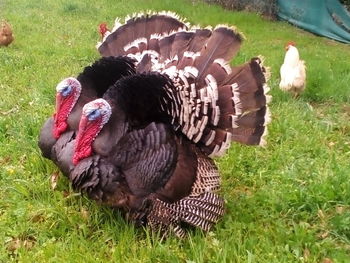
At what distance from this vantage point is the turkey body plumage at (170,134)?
324 cm

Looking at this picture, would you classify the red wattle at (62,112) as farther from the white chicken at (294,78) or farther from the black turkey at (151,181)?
the white chicken at (294,78)

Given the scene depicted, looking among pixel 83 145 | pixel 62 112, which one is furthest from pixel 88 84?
pixel 83 145

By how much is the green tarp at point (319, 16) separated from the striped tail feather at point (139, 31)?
8.04 metres

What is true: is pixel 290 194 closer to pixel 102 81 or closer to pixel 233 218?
pixel 233 218

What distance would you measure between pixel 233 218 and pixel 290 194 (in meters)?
0.45

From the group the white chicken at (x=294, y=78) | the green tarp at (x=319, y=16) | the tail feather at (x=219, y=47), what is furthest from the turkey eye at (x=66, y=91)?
the green tarp at (x=319, y=16)

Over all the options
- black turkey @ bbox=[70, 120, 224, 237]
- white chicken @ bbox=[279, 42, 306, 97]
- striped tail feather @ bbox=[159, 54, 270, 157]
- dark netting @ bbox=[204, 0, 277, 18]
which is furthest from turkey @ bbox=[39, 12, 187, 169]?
dark netting @ bbox=[204, 0, 277, 18]

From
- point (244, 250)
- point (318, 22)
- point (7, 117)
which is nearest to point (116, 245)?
point (244, 250)

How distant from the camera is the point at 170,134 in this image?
3.37 metres

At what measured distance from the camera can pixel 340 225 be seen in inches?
132

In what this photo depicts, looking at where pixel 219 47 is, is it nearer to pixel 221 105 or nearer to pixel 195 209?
pixel 221 105

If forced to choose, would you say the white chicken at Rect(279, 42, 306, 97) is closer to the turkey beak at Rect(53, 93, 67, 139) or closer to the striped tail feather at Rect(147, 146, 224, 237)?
the striped tail feather at Rect(147, 146, 224, 237)

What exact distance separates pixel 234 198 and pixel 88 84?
1.38 meters

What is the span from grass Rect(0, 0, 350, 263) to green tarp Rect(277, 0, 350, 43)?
192 inches
